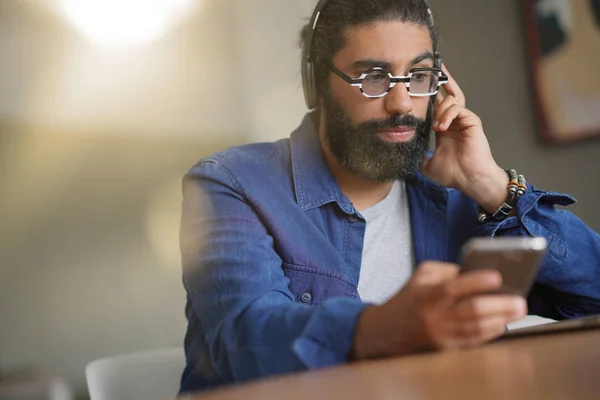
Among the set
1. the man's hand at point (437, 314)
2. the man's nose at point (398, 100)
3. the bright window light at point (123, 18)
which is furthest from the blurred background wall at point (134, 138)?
the man's hand at point (437, 314)

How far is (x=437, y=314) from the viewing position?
1.75ft

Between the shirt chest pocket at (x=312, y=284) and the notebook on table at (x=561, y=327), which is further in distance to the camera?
the shirt chest pocket at (x=312, y=284)

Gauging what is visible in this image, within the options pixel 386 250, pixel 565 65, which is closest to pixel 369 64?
pixel 386 250

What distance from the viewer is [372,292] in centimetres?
104

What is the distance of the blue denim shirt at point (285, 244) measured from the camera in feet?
2.53

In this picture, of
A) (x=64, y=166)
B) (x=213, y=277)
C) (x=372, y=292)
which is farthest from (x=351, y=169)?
(x=64, y=166)

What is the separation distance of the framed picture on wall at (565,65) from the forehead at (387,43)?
41 cm

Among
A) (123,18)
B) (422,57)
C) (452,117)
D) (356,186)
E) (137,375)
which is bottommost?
(137,375)

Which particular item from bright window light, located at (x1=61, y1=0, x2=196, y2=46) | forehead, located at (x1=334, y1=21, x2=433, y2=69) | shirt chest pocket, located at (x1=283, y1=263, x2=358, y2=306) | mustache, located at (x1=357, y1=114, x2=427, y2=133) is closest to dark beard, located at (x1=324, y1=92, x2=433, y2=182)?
mustache, located at (x1=357, y1=114, x2=427, y2=133)

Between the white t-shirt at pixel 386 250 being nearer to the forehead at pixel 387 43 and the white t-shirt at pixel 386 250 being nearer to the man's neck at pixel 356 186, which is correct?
the man's neck at pixel 356 186

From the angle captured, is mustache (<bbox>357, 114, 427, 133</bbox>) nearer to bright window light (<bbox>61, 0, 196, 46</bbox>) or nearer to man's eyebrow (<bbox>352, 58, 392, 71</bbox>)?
man's eyebrow (<bbox>352, 58, 392, 71</bbox>)

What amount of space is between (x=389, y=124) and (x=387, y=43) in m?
0.14

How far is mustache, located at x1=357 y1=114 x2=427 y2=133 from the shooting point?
109 cm

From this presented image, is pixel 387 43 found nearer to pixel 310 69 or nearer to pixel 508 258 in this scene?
pixel 310 69
